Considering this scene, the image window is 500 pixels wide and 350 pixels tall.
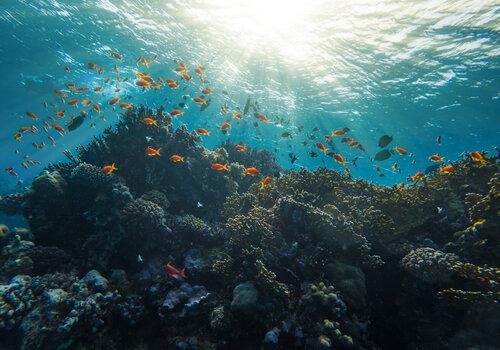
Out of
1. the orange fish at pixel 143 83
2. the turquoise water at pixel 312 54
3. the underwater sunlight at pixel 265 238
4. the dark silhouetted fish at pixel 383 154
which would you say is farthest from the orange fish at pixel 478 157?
the orange fish at pixel 143 83

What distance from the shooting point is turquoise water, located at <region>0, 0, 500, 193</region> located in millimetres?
15852

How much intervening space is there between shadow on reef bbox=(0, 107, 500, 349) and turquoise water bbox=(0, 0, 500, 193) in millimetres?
4296

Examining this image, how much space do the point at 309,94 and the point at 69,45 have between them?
2491 cm

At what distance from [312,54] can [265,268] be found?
19.4m

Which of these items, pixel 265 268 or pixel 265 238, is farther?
pixel 265 238

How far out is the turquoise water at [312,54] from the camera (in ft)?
52.0

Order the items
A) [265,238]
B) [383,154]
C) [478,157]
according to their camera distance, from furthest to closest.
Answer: [383,154] → [478,157] → [265,238]

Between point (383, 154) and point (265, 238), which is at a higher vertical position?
point (383, 154)

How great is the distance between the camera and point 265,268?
19.2 ft

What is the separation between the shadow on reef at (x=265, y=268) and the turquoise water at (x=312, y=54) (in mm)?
4296

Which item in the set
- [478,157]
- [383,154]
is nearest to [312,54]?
[383,154]

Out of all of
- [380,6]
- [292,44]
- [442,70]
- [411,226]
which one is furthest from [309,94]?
[411,226]

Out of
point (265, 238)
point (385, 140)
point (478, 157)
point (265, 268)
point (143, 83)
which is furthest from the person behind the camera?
point (143, 83)

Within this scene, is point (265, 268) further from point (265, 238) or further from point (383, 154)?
point (383, 154)
